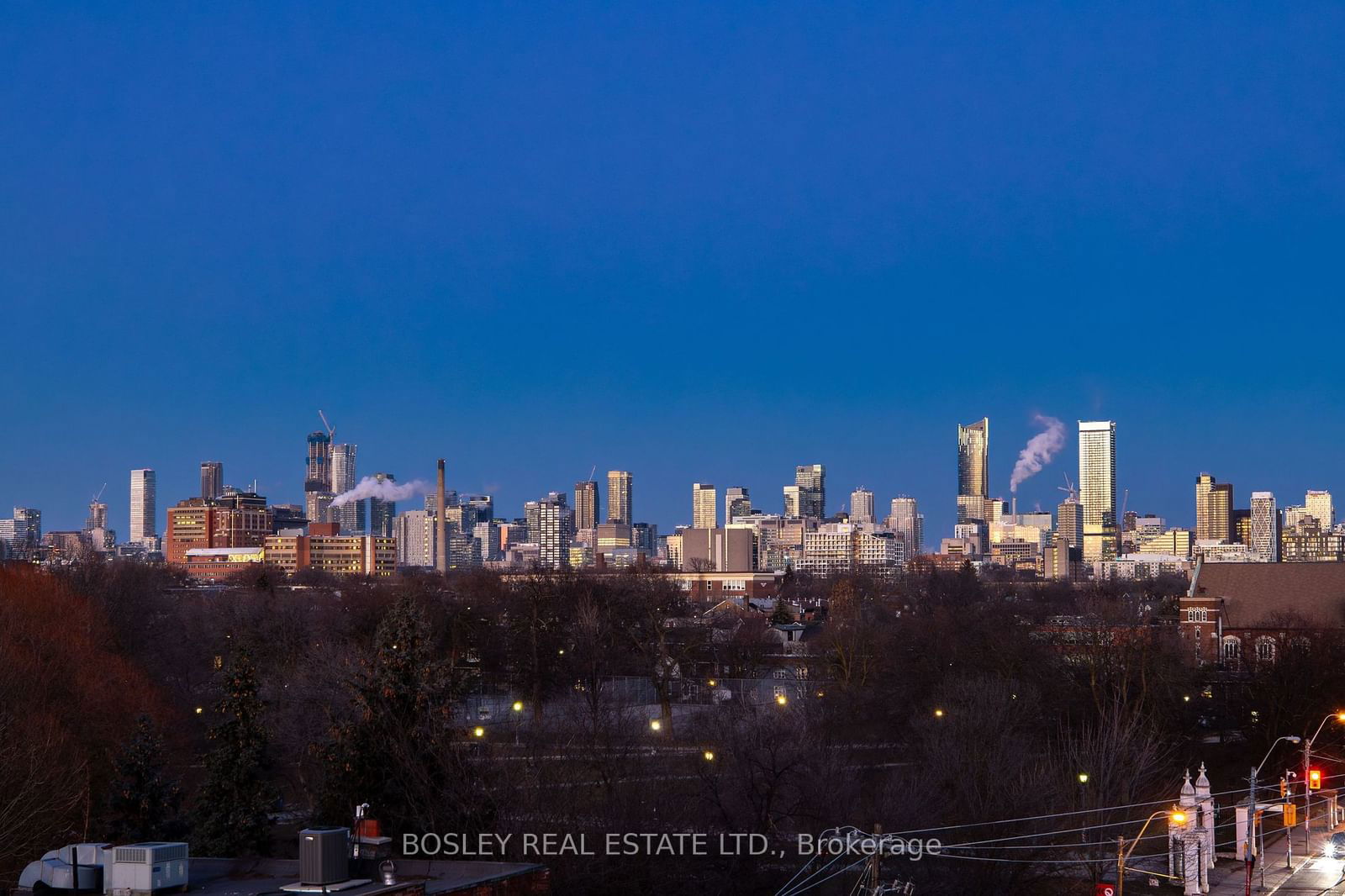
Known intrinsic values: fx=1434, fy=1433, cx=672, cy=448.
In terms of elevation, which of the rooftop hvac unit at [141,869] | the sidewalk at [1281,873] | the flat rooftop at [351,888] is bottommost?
the sidewalk at [1281,873]

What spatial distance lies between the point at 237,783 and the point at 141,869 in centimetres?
1410

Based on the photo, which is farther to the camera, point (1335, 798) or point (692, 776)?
point (1335, 798)

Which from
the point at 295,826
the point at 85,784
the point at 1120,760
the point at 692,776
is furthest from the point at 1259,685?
the point at 85,784

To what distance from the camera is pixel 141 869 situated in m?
18.6

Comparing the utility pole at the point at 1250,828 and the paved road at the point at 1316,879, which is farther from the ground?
the utility pole at the point at 1250,828

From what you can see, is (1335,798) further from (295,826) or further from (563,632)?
(563,632)

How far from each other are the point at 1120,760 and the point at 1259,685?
76.9 ft

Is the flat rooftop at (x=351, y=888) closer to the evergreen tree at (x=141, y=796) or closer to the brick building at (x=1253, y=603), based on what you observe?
the evergreen tree at (x=141, y=796)

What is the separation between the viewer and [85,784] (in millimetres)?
34000

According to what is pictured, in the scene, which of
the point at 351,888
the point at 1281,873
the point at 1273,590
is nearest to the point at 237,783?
the point at 351,888

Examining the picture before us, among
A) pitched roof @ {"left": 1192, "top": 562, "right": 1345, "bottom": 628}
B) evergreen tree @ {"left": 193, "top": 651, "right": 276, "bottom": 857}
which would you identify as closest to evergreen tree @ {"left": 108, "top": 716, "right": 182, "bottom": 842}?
evergreen tree @ {"left": 193, "top": 651, "right": 276, "bottom": 857}

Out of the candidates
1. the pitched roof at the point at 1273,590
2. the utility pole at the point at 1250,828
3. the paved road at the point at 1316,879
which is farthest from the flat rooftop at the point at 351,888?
the pitched roof at the point at 1273,590

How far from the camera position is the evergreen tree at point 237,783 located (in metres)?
31.5

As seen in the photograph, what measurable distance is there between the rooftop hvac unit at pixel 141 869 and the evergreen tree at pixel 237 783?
12.4 meters
